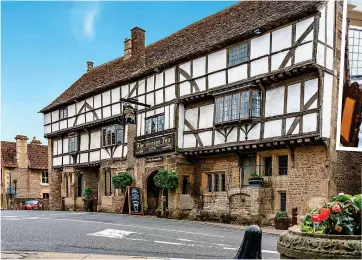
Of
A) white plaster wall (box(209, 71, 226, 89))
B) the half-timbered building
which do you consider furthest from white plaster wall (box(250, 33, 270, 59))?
white plaster wall (box(209, 71, 226, 89))

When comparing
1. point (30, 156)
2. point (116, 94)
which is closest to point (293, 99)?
point (116, 94)

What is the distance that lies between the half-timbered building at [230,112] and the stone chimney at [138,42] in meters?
0.07

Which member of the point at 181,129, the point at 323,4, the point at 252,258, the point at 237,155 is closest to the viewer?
the point at 252,258

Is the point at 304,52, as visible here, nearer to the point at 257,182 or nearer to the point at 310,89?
the point at 310,89

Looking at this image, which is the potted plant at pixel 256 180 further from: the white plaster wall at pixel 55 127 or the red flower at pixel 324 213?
the white plaster wall at pixel 55 127

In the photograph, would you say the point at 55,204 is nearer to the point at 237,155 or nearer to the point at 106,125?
the point at 106,125

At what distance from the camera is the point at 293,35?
52.6 feet

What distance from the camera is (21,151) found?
145 feet

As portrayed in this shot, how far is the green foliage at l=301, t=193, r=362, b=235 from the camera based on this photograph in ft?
11.0

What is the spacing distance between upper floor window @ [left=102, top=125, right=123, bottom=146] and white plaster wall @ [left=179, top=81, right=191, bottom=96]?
6026 millimetres

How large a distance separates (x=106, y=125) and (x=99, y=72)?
6452mm

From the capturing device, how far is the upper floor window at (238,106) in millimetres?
17266

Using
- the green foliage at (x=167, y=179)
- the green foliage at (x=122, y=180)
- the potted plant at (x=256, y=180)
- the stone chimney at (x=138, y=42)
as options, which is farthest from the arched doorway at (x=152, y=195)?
the stone chimney at (x=138, y=42)

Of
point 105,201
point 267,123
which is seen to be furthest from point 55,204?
point 267,123
